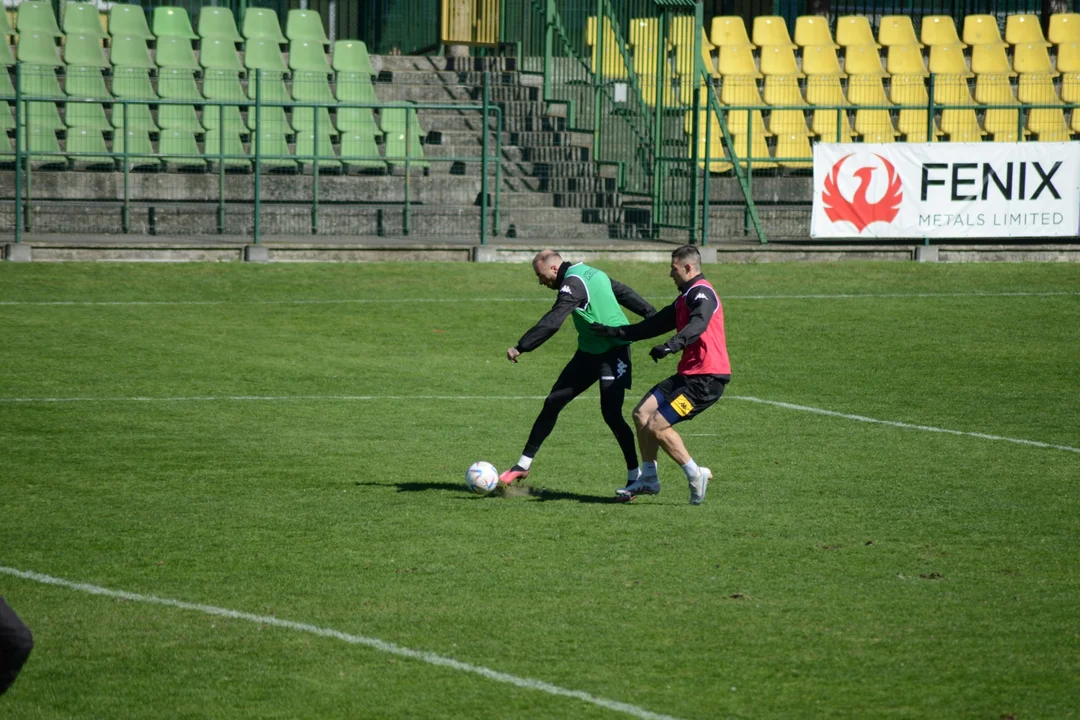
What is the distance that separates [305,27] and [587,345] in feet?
64.1

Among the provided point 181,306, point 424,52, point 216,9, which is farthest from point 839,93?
point 181,306

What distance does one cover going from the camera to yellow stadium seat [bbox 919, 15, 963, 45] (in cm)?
3005

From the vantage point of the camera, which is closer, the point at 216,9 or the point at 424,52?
the point at 216,9

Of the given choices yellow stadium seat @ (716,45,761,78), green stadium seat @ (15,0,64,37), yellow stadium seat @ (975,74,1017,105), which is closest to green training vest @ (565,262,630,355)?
green stadium seat @ (15,0,64,37)

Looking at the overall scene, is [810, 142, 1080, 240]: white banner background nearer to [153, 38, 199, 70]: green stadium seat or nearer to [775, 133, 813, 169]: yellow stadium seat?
[775, 133, 813, 169]: yellow stadium seat

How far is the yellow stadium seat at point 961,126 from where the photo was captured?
27.4 metres

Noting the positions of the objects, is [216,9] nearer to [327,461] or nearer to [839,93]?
[839,93]

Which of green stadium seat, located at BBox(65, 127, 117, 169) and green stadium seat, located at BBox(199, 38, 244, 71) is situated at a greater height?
green stadium seat, located at BBox(199, 38, 244, 71)

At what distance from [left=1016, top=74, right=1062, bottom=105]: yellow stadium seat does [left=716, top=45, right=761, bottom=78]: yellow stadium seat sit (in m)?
5.57

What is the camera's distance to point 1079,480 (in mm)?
10211

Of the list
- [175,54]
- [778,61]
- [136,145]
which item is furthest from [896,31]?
[136,145]

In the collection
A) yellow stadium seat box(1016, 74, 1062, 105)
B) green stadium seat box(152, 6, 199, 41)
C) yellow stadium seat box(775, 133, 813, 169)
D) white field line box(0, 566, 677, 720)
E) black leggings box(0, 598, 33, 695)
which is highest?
green stadium seat box(152, 6, 199, 41)

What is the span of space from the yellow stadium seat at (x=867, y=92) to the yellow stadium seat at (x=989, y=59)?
286cm

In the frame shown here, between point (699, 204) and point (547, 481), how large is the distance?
1510 cm
